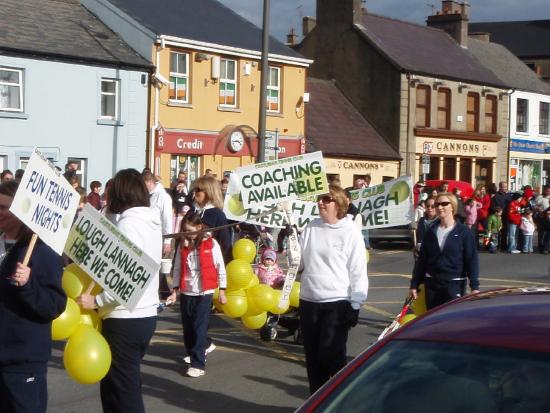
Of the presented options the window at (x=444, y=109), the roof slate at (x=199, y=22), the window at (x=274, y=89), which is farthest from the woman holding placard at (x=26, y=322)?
the window at (x=444, y=109)

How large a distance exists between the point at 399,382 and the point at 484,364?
1.14 ft

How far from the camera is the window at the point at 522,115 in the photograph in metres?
49.7

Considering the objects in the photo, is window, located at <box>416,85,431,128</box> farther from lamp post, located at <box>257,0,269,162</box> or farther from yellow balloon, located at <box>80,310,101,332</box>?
yellow balloon, located at <box>80,310,101,332</box>

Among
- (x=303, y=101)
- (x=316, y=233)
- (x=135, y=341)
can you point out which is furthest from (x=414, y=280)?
(x=303, y=101)

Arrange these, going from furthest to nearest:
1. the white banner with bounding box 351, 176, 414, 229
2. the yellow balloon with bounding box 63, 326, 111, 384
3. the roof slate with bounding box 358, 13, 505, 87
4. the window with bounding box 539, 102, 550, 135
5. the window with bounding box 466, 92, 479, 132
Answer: the window with bounding box 539, 102, 550, 135 → the window with bounding box 466, 92, 479, 132 → the roof slate with bounding box 358, 13, 505, 87 → the white banner with bounding box 351, 176, 414, 229 → the yellow balloon with bounding box 63, 326, 111, 384

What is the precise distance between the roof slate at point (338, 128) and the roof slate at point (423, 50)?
2.88 metres

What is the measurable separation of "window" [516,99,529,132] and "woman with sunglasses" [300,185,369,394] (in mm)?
44027

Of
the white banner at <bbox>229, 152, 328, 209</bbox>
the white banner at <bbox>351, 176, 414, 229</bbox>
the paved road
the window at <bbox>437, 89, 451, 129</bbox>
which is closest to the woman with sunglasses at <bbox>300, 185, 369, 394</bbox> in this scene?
the paved road

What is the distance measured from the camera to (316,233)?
741 centimetres

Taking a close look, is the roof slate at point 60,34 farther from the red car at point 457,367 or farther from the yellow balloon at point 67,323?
the red car at point 457,367

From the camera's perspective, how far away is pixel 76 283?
6629 mm

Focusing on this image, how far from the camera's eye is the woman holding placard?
513 centimetres

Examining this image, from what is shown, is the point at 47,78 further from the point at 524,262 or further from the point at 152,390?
the point at 152,390

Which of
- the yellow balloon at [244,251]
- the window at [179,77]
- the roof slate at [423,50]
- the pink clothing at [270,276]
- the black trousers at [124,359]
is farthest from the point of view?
the roof slate at [423,50]
